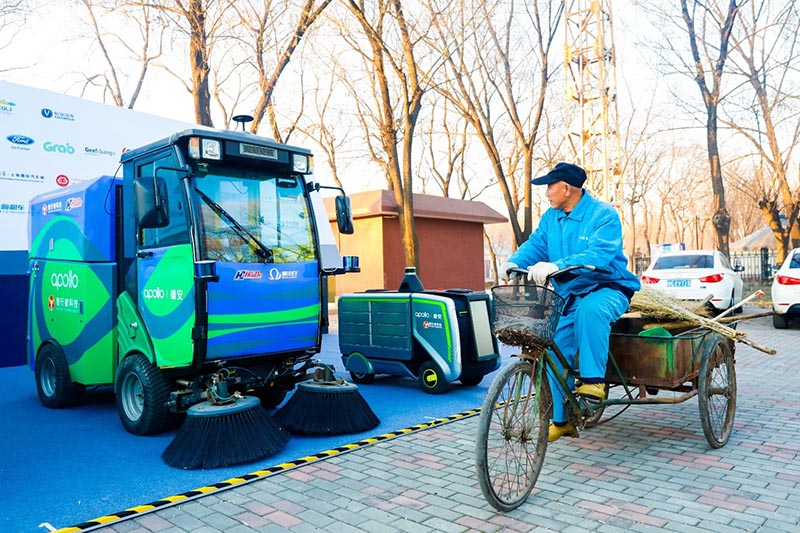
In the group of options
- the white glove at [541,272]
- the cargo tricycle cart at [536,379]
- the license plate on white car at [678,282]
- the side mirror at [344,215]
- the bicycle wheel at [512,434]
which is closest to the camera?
the bicycle wheel at [512,434]

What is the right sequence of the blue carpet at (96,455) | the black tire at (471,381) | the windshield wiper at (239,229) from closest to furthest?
the blue carpet at (96,455), the windshield wiper at (239,229), the black tire at (471,381)

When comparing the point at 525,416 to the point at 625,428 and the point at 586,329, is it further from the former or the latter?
the point at 625,428

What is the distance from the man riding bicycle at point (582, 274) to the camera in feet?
14.1

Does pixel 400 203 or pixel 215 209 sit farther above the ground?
pixel 400 203

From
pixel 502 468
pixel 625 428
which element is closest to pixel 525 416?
pixel 502 468

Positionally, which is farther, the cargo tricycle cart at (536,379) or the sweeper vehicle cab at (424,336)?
the sweeper vehicle cab at (424,336)

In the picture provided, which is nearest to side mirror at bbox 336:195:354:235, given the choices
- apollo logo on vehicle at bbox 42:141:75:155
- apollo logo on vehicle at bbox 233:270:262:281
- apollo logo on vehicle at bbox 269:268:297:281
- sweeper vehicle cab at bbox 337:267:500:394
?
apollo logo on vehicle at bbox 269:268:297:281

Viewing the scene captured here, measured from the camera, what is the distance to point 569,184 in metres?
4.53

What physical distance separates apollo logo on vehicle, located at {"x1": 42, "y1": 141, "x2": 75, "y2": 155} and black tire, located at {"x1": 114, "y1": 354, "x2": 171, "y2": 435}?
17.9 ft

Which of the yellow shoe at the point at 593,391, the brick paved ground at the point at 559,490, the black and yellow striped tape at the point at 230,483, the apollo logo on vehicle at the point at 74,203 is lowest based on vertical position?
the brick paved ground at the point at 559,490

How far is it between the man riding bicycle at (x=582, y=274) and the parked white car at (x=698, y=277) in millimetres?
9792

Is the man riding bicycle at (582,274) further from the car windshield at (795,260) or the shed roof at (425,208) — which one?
the shed roof at (425,208)

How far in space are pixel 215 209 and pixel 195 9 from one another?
10.4 meters

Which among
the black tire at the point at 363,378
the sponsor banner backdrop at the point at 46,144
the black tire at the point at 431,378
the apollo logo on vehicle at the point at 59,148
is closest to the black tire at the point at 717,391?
the black tire at the point at 431,378
